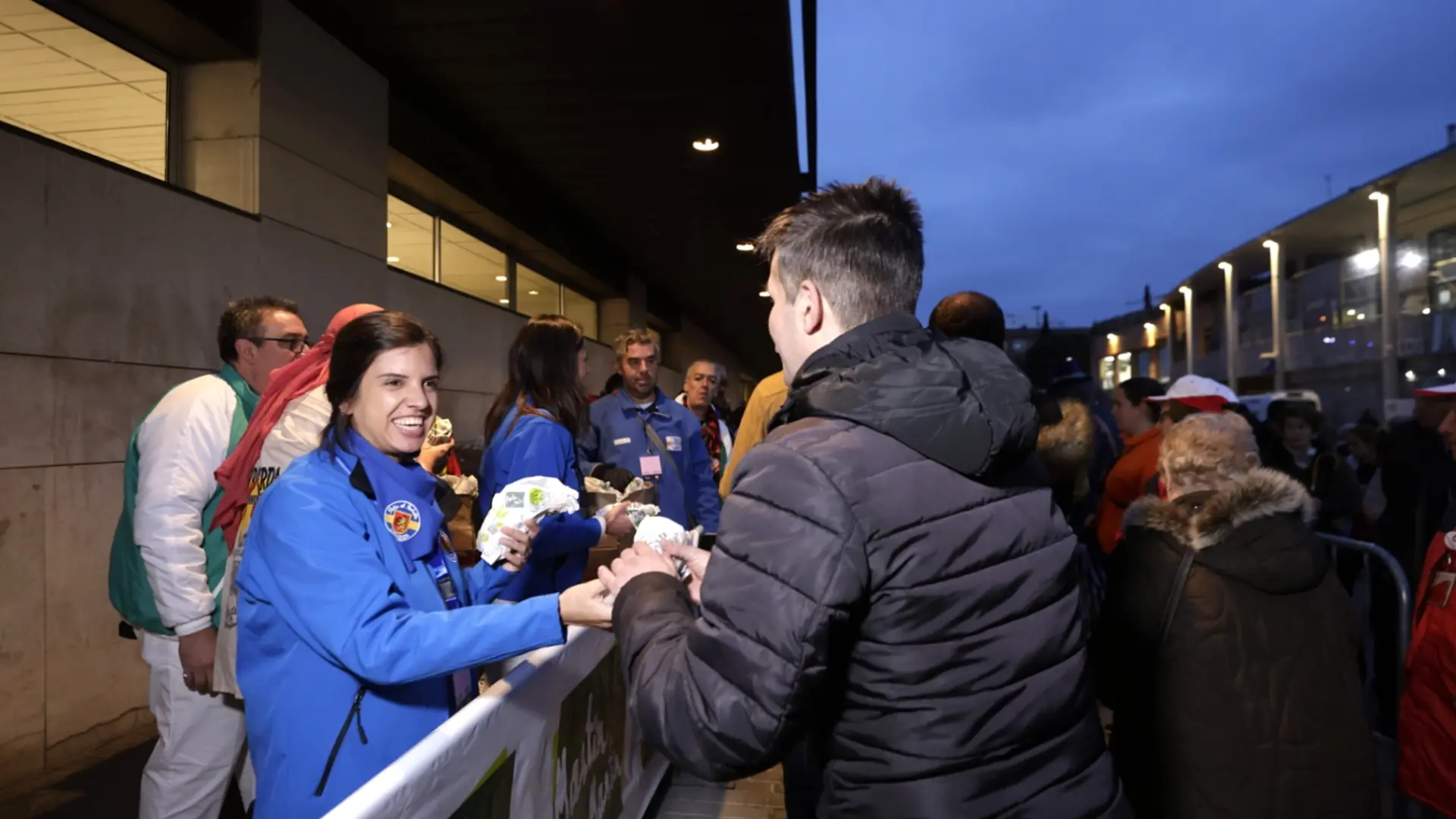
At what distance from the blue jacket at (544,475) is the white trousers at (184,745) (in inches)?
43.3

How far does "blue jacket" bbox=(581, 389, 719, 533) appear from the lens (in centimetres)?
→ 517

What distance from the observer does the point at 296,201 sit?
604cm

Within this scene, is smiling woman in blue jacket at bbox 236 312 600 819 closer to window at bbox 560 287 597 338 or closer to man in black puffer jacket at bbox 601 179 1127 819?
man in black puffer jacket at bbox 601 179 1127 819

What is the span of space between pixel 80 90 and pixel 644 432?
12.6ft

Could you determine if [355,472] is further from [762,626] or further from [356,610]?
[762,626]

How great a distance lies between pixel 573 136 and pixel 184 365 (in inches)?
194

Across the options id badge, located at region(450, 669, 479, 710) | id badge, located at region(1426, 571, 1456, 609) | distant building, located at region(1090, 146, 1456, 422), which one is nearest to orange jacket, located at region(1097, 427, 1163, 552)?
id badge, located at region(1426, 571, 1456, 609)

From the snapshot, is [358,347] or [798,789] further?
[798,789]

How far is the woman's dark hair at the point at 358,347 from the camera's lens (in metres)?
2.11

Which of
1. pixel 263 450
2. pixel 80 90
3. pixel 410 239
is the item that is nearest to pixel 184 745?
pixel 263 450

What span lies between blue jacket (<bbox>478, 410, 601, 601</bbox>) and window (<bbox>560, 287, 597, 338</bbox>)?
10791 mm

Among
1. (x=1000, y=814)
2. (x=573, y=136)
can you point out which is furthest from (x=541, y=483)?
(x=573, y=136)

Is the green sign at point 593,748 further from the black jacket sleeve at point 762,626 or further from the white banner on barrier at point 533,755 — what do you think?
the black jacket sleeve at point 762,626

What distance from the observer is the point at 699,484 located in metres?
5.59
